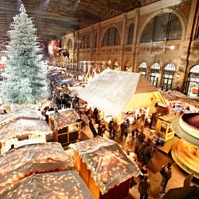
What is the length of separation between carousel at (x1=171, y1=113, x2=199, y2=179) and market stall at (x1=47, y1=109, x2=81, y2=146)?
510 centimetres

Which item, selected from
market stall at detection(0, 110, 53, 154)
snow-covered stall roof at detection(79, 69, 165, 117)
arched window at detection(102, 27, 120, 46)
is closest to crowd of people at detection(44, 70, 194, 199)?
snow-covered stall roof at detection(79, 69, 165, 117)

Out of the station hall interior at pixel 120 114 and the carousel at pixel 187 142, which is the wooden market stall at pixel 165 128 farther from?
the carousel at pixel 187 142

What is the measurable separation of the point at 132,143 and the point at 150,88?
3435 millimetres

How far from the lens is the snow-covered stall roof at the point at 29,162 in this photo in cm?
450

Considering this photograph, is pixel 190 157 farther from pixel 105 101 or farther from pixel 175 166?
pixel 105 101

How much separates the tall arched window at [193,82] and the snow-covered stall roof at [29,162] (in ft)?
49.2

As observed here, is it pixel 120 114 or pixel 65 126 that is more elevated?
pixel 120 114

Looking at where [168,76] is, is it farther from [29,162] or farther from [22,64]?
[29,162]

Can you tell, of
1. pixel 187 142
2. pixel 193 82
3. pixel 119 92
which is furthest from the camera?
pixel 193 82

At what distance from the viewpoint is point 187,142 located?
6324mm

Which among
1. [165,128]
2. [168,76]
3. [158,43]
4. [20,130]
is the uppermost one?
[158,43]

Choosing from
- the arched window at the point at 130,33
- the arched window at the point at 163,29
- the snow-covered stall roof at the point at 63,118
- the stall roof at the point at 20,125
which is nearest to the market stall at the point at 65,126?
the snow-covered stall roof at the point at 63,118

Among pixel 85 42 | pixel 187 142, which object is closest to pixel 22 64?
pixel 187 142

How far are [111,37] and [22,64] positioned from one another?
19853 mm
